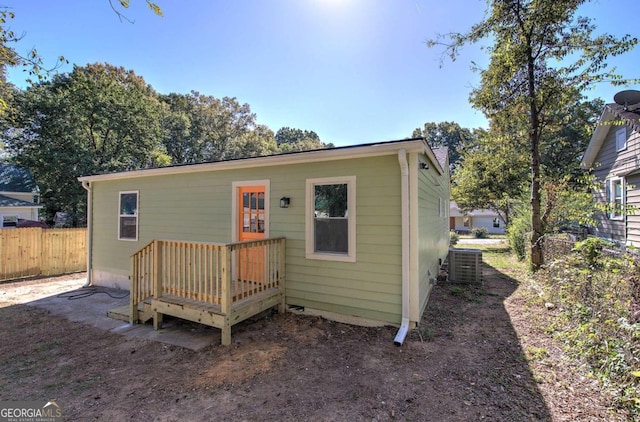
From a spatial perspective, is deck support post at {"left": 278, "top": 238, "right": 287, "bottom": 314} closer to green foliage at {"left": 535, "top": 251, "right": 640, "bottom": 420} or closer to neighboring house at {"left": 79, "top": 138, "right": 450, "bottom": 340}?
neighboring house at {"left": 79, "top": 138, "right": 450, "bottom": 340}

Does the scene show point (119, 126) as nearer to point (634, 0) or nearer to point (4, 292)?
point (4, 292)

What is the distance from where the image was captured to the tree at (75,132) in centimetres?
1502

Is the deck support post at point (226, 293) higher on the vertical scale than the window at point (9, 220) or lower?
lower

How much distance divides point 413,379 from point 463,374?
59cm

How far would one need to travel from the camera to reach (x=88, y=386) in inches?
122

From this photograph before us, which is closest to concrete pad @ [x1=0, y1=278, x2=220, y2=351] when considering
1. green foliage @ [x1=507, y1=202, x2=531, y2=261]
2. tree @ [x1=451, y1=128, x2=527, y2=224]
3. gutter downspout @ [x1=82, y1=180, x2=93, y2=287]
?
gutter downspout @ [x1=82, y1=180, x2=93, y2=287]

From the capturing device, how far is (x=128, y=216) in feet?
24.3

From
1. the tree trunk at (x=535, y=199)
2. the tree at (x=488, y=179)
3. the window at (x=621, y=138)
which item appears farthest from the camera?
the tree at (x=488, y=179)

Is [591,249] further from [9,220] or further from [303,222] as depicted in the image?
[9,220]

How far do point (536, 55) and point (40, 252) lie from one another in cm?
1490

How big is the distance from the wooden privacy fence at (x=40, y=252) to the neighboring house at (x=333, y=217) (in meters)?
5.32

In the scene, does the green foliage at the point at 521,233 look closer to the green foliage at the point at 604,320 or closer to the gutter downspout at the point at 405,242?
the green foliage at the point at 604,320
